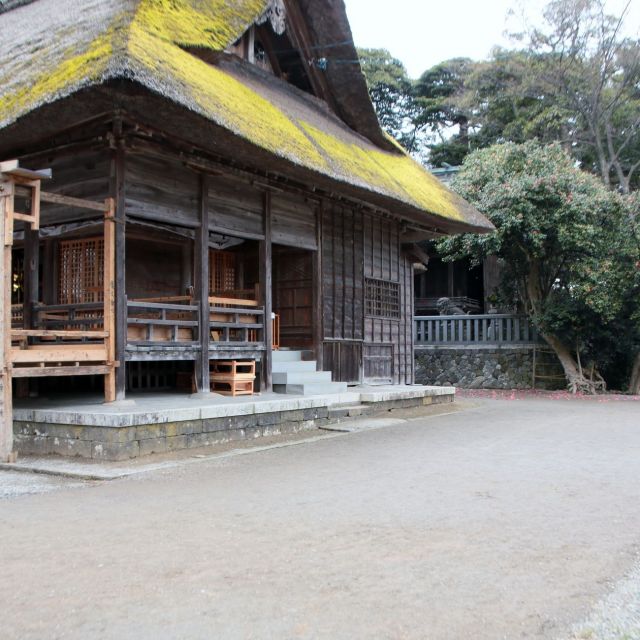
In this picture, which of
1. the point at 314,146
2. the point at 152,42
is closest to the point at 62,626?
the point at 152,42

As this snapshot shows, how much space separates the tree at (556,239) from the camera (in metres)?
16.4

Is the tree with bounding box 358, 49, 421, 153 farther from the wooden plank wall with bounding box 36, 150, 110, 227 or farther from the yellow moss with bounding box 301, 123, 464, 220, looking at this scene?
the wooden plank wall with bounding box 36, 150, 110, 227

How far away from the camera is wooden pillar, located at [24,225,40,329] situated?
930 centimetres

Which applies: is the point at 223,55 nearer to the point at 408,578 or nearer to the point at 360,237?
the point at 360,237

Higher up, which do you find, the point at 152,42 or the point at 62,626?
the point at 152,42

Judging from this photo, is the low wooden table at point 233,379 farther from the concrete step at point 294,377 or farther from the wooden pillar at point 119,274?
the wooden pillar at point 119,274

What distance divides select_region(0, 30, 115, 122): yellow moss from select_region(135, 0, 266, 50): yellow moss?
0.95 meters

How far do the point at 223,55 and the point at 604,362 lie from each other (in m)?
12.8

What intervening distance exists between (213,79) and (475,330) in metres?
12.6

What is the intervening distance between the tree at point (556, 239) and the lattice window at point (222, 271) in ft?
23.3

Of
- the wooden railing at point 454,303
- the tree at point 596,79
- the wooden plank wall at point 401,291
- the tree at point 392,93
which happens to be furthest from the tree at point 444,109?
the wooden plank wall at point 401,291

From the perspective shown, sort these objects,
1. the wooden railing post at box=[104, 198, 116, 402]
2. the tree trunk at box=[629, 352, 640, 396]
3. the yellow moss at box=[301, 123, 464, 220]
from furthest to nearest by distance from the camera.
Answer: the tree trunk at box=[629, 352, 640, 396], the yellow moss at box=[301, 123, 464, 220], the wooden railing post at box=[104, 198, 116, 402]

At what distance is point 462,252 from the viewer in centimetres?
1917

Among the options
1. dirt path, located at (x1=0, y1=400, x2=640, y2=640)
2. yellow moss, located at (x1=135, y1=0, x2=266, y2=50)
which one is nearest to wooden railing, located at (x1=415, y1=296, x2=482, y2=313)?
yellow moss, located at (x1=135, y1=0, x2=266, y2=50)
